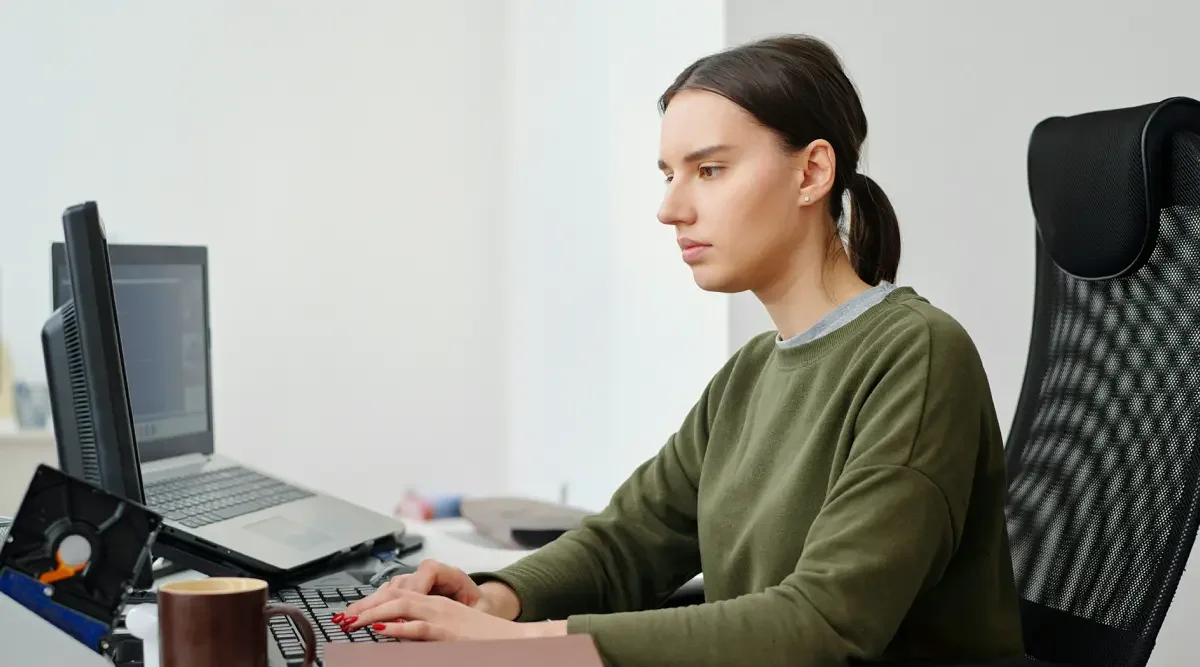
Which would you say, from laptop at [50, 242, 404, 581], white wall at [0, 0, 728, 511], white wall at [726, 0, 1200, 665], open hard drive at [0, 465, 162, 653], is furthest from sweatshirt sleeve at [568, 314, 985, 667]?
white wall at [0, 0, 728, 511]

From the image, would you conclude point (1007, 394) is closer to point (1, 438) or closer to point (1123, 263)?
point (1123, 263)

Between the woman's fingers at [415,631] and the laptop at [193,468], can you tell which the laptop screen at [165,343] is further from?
the woman's fingers at [415,631]

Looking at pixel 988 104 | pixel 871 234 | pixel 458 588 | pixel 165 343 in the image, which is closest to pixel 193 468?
pixel 165 343

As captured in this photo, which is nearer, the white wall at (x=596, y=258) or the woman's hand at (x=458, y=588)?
the woman's hand at (x=458, y=588)

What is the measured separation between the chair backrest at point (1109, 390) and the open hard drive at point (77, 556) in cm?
85

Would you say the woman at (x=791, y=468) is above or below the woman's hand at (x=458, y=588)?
above

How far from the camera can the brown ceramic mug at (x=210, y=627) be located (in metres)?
0.77

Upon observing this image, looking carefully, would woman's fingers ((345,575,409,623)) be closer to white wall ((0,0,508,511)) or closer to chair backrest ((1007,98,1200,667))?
chair backrest ((1007,98,1200,667))

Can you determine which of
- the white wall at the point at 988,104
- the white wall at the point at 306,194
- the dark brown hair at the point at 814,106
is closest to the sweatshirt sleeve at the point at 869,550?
the dark brown hair at the point at 814,106

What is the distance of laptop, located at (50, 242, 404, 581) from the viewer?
4.10 ft

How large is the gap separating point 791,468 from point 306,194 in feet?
9.09

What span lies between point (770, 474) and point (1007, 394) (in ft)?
3.03

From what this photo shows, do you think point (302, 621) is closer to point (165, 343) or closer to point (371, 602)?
point (371, 602)

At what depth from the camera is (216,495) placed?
4.83 ft
